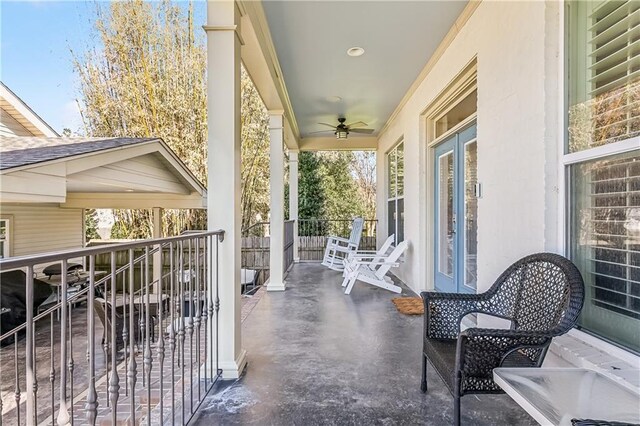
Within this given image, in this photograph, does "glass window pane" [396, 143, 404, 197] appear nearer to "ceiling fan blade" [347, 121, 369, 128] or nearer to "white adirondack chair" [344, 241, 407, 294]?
"ceiling fan blade" [347, 121, 369, 128]

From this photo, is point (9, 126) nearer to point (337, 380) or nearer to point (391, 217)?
point (391, 217)

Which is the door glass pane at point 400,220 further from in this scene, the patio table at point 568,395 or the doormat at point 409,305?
the patio table at point 568,395

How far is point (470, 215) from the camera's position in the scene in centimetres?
343

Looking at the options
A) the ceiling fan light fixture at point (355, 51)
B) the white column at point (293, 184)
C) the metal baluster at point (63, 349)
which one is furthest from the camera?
the white column at point (293, 184)

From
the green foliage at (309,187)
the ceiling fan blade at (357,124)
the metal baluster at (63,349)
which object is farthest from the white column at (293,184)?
the metal baluster at (63,349)

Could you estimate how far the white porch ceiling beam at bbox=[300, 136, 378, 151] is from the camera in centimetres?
810

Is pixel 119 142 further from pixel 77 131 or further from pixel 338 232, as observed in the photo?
pixel 338 232

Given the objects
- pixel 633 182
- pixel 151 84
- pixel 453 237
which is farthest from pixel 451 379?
pixel 151 84

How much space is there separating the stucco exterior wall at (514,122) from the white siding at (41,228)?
7.67m

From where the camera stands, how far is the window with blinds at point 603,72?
1592 mm

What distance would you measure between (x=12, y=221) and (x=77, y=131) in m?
A: 2.69

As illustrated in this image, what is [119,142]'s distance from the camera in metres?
4.58

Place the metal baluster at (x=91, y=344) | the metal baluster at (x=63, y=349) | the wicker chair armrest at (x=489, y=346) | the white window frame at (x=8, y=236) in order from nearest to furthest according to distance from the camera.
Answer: the metal baluster at (x=63, y=349) < the metal baluster at (x=91, y=344) < the wicker chair armrest at (x=489, y=346) < the white window frame at (x=8, y=236)

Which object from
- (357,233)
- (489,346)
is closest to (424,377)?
(489,346)
